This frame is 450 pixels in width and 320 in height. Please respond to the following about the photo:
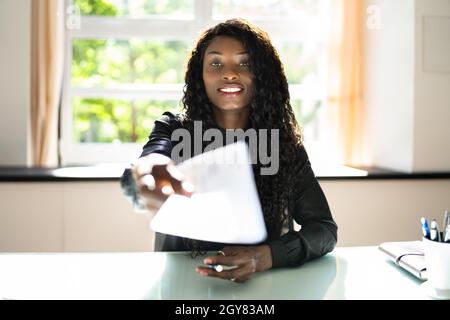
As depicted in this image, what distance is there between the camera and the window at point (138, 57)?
2768mm

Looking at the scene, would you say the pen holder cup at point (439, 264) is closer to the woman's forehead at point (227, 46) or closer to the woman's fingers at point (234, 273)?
the woman's fingers at point (234, 273)

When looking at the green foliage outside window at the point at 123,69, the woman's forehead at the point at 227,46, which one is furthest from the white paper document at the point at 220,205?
the green foliage outside window at the point at 123,69

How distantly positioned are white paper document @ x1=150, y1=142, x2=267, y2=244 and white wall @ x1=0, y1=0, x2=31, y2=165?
1.64m

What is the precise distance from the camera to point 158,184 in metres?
0.81

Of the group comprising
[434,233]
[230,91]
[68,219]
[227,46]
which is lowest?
[68,219]

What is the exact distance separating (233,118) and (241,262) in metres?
0.50

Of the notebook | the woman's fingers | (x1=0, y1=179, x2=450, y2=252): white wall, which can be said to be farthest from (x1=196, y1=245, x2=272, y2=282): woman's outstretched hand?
(x1=0, y1=179, x2=450, y2=252): white wall

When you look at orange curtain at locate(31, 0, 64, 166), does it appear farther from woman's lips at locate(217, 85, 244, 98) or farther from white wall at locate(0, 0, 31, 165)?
woman's lips at locate(217, 85, 244, 98)

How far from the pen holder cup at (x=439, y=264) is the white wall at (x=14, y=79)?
221cm

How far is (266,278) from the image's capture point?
0.94 metres

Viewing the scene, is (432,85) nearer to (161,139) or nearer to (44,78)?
(161,139)

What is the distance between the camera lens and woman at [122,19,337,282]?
1184 millimetres


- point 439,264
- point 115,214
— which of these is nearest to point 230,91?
point 439,264
